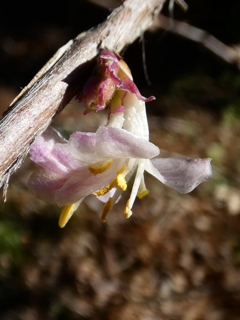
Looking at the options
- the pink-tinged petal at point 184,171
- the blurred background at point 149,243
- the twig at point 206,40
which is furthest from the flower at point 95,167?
the blurred background at point 149,243

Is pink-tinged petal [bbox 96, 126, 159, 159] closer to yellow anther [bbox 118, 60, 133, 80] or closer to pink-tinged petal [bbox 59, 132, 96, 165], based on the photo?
pink-tinged petal [bbox 59, 132, 96, 165]

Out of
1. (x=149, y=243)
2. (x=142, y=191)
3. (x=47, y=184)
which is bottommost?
(x=47, y=184)

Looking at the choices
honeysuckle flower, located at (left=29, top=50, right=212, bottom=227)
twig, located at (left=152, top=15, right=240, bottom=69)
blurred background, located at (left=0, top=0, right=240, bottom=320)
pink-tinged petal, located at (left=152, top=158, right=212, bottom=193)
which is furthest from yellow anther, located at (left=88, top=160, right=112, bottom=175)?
blurred background, located at (left=0, top=0, right=240, bottom=320)

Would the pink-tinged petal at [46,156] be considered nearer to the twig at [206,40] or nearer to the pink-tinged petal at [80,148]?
the pink-tinged petal at [80,148]

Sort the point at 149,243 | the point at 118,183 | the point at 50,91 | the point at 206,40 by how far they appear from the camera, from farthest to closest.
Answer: the point at 149,243 → the point at 206,40 → the point at 118,183 → the point at 50,91

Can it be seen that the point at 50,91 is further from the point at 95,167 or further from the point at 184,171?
the point at 184,171

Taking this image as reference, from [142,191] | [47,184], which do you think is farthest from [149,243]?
[47,184]
